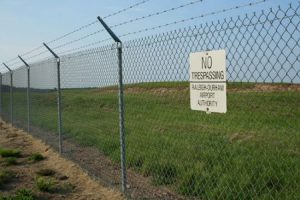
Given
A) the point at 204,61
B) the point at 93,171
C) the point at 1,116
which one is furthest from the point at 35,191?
the point at 1,116

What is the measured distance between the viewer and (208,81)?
473 centimetres

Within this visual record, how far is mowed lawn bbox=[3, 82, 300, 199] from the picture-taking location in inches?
249

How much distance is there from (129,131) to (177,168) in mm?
3441

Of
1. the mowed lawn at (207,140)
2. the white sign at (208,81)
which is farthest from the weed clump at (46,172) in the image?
the white sign at (208,81)

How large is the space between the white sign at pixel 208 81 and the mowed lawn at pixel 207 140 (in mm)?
330

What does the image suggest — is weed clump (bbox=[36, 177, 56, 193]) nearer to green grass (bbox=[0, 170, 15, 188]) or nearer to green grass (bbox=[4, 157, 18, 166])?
green grass (bbox=[0, 170, 15, 188])

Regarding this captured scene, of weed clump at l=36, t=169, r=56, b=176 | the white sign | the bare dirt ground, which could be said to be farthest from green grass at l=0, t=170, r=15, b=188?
the white sign

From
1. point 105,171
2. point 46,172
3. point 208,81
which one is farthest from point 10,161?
point 208,81

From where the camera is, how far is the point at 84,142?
10.7m

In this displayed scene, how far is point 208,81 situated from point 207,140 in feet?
16.1

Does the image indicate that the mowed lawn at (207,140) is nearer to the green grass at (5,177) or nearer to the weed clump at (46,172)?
the weed clump at (46,172)

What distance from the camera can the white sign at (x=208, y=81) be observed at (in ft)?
14.9

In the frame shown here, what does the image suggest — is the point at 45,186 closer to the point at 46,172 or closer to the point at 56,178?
the point at 56,178

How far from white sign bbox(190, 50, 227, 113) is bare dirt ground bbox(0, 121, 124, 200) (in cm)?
244
